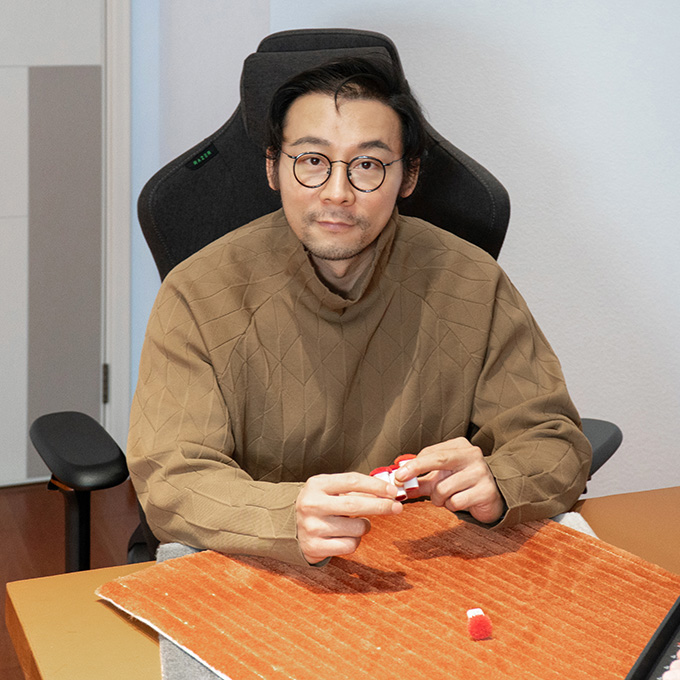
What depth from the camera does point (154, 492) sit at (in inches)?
44.0

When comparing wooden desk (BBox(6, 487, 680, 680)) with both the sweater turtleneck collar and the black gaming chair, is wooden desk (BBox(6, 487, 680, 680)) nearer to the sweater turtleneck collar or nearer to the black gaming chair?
the black gaming chair

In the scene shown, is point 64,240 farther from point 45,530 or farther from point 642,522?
point 642,522

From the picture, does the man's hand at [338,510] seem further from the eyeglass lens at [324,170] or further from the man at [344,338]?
the eyeglass lens at [324,170]

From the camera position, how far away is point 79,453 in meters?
1.27

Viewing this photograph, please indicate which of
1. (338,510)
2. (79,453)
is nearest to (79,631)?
(338,510)

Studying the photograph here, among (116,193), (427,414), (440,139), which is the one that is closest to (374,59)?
(440,139)

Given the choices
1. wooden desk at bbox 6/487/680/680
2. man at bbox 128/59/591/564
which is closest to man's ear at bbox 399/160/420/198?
man at bbox 128/59/591/564

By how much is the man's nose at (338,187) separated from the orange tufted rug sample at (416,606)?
0.47 metres

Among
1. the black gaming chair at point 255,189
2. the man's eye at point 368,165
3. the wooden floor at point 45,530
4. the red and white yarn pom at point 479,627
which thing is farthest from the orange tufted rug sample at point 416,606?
the wooden floor at point 45,530

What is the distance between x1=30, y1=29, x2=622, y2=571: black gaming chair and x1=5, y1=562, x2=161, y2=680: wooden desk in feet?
1.30

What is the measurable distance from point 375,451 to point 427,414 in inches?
3.9

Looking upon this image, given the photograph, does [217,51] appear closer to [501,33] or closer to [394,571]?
[501,33]

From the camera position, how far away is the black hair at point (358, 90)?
1326mm

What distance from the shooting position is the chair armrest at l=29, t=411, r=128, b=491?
48.9 inches
